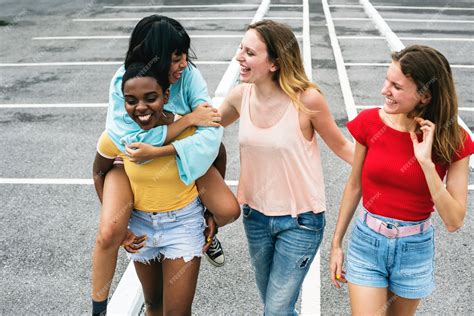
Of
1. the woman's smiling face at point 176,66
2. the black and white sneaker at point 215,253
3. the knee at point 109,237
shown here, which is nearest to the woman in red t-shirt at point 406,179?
the black and white sneaker at point 215,253

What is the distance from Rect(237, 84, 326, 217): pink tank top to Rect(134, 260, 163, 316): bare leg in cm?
68

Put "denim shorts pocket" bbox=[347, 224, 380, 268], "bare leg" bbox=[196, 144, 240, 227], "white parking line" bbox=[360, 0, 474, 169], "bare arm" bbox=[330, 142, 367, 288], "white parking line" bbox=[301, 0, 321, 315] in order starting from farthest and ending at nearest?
"white parking line" bbox=[360, 0, 474, 169] < "white parking line" bbox=[301, 0, 321, 315] < "bare arm" bbox=[330, 142, 367, 288] < "bare leg" bbox=[196, 144, 240, 227] < "denim shorts pocket" bbox=[347, 224, 380, 268]

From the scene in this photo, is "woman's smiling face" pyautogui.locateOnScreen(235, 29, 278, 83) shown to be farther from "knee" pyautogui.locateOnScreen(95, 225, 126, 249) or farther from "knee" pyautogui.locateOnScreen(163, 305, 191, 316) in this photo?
"knee" pyautogui.locateOnScreen(163, 305, 191, 316)

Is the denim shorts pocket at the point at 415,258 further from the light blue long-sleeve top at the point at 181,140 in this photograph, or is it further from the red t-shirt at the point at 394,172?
the light blue long-sleeve top at the point at 181,140

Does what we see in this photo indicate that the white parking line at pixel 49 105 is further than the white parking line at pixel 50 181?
Yes

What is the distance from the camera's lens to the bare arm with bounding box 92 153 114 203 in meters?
2.93

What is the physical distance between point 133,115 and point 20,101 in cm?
737

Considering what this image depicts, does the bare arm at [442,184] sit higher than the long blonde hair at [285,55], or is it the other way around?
the long blonde hair at [285,55]

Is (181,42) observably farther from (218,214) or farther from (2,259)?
(2,259)

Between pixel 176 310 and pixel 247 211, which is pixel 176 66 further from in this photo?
pixel 176 310

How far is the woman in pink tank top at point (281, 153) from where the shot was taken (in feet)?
9.92

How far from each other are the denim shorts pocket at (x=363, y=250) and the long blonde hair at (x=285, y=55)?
0.73 meters

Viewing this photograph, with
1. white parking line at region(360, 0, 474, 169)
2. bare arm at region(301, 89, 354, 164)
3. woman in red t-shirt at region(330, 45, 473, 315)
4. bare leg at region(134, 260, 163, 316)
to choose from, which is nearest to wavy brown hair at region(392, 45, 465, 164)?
woman in red t-shirt at region(330, 45, 473, 315)

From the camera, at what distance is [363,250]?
2.87 metres
